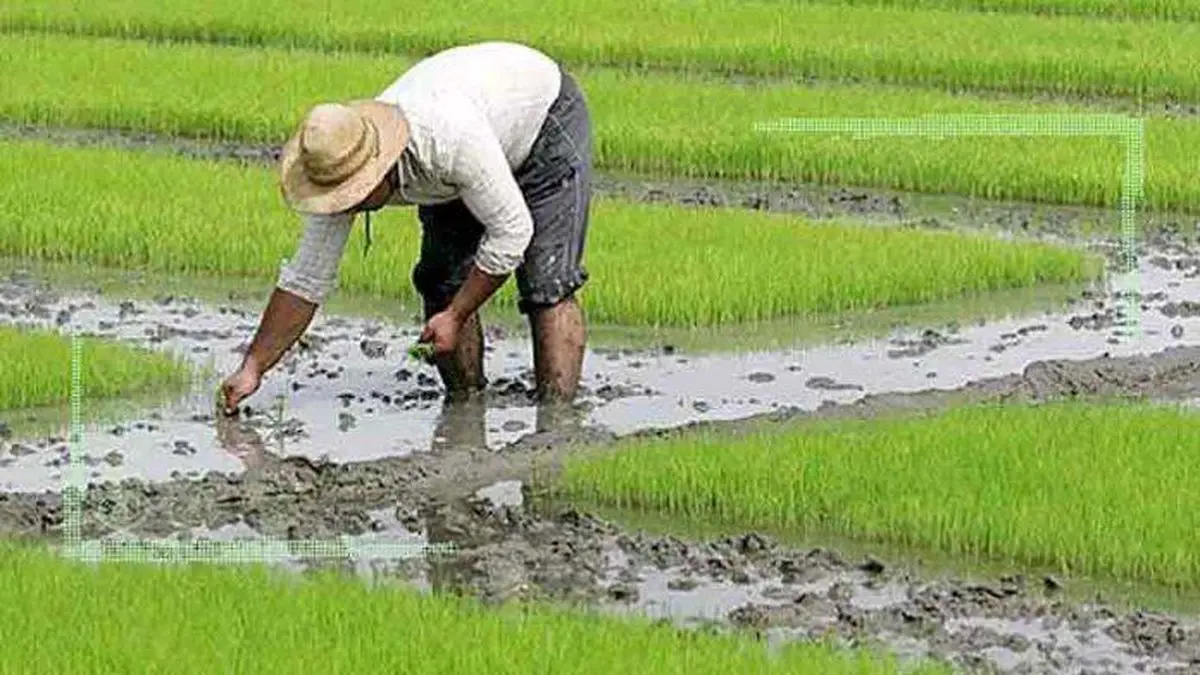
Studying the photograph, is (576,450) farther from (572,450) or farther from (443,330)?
(443,330)

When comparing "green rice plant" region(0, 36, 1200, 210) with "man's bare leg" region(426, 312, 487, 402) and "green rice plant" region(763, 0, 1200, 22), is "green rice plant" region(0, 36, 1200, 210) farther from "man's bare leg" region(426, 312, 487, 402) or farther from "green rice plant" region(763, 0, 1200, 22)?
"man's bare leg" region(426, 312, 487, 402)

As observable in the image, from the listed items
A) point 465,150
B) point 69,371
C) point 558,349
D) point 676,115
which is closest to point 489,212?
point 465,150

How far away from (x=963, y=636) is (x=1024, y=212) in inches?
185

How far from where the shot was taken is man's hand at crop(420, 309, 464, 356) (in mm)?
5469

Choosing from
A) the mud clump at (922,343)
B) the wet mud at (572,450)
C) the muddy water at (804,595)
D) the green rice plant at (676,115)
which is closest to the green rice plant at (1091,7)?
the green rice plant at (676,115)

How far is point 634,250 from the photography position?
7750mm

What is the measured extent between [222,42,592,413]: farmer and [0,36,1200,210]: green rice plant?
11.3 ft

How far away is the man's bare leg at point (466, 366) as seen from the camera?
6180mm

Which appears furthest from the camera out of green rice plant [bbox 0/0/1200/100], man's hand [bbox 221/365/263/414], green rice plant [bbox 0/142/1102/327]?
green rice plant [bbox 0/0/1200/100]

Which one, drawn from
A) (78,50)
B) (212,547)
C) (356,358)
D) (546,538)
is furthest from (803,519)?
(78,50)

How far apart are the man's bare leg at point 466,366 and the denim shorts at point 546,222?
0.14 meters

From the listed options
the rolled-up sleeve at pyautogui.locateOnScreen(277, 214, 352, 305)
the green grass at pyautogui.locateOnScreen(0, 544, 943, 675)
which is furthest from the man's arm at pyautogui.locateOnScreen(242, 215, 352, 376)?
the green grass at pyautogui.locateOnScreen(0, 544, 943, 675)

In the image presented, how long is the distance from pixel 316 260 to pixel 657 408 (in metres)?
1.03

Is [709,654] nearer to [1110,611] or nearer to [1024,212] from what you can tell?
[1110,611]
